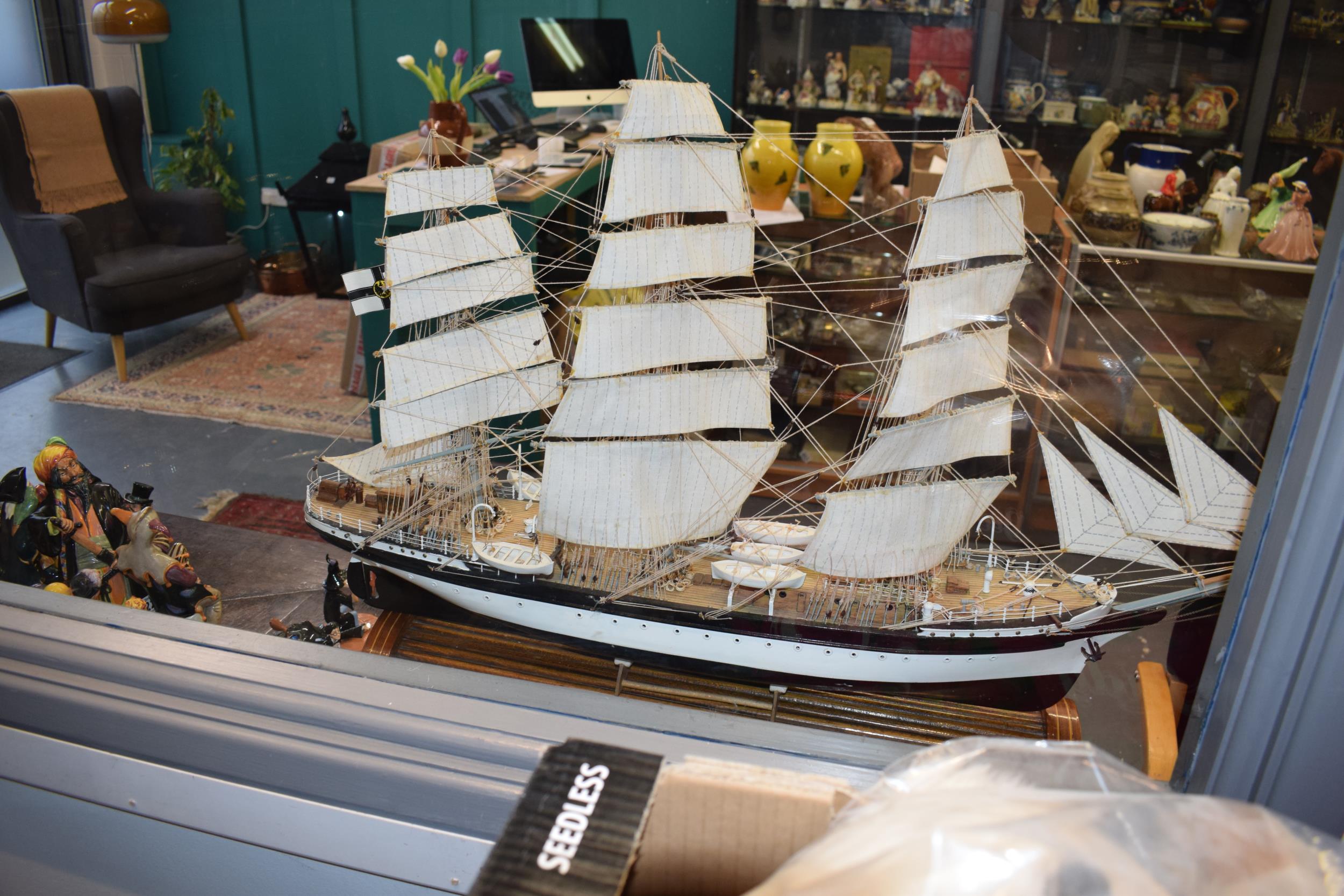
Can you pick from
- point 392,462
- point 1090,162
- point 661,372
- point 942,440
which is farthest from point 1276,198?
point 392,462

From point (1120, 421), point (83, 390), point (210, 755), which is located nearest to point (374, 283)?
point (83, 390)

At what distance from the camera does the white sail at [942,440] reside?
1.16m

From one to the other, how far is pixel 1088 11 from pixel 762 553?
30.1 inches

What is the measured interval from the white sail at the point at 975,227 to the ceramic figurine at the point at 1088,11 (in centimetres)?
21

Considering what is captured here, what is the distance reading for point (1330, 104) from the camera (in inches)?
37.4

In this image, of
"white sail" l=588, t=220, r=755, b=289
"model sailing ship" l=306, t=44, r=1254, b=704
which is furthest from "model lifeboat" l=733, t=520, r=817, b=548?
"white sail" l=588, t=220, r=755, b=289

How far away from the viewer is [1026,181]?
1124 mm

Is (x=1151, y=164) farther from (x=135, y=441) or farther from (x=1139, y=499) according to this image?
(x=135, y=441)

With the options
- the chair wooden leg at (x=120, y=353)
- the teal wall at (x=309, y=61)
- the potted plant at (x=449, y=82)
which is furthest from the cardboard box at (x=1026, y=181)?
the chair wooden leg at (x=120, y=353)

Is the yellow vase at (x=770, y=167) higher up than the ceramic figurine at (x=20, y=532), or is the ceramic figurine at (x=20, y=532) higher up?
the yellow vase at (x=770, y=167)

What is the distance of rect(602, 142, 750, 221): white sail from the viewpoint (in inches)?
A: 46.5

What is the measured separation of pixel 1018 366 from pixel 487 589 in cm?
76

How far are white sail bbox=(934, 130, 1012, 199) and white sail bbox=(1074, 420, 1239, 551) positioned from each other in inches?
12.4

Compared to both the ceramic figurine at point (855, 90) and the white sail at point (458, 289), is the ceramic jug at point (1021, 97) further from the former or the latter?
the white sail at point (458, 289)
